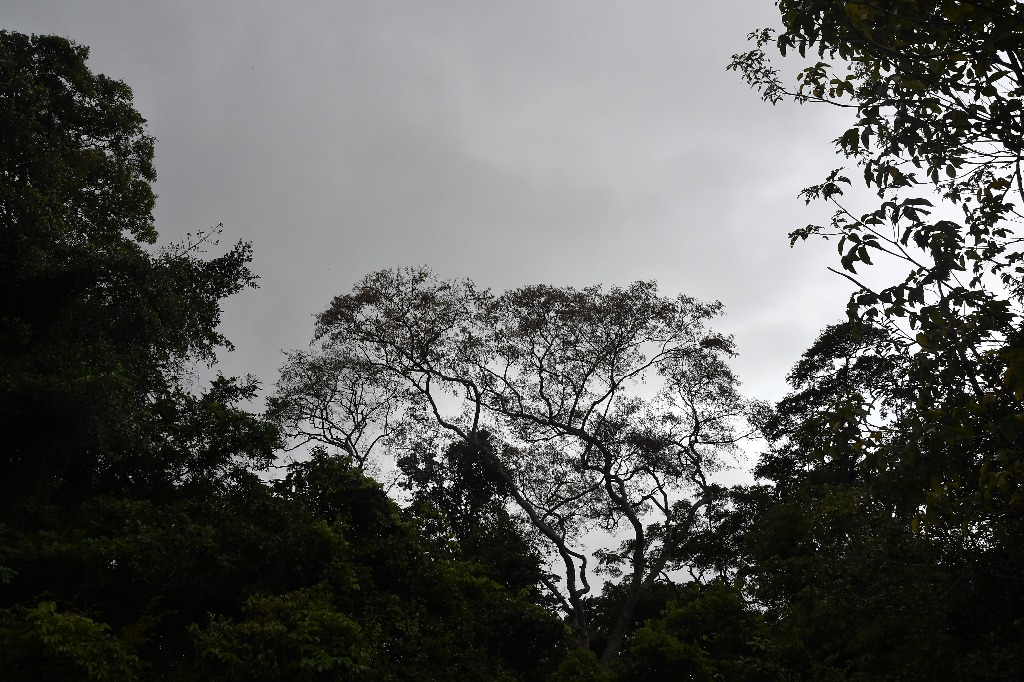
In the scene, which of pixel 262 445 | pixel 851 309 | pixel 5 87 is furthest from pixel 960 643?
pixel 5 87

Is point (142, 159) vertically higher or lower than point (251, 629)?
higher

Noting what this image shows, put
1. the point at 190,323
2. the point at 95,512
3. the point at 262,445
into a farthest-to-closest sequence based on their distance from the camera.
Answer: the point at 262,445
the point at 190,323
the point at 95,512

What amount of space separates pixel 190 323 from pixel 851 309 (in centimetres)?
1027

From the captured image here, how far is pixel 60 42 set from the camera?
1206cm

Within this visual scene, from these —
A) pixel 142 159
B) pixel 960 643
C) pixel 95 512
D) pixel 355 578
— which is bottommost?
pixel 960 643

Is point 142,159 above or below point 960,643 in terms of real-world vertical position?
above

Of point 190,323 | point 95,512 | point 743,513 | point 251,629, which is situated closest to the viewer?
point 251,629

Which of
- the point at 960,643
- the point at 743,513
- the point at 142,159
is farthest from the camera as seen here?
the point at 743,513

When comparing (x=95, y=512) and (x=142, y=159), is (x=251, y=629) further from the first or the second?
(x=142, y=159)

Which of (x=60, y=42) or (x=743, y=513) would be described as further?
(x=743, y=513)

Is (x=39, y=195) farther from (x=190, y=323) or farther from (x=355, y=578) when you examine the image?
(x=355, y=578)

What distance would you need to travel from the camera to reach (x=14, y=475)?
1055 cm

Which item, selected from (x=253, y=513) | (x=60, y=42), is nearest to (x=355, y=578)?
(x=253, y=513)

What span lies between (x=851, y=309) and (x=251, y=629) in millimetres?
7265
